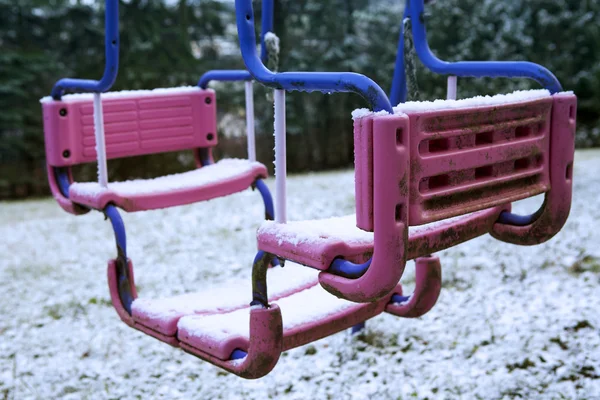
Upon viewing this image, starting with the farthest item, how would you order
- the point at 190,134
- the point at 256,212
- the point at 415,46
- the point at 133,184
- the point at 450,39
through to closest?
the point at 450,39, the point at 256,212, the point at 190,134, the point at 133,184, the point at 415,46

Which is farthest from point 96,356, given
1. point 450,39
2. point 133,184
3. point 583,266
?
point 450,39

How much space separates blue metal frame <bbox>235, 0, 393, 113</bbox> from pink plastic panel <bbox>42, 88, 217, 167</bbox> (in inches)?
48.9

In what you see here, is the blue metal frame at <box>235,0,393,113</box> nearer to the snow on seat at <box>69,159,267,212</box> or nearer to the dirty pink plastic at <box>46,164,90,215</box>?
the snow on seat at <box>69,159,267,212</box>

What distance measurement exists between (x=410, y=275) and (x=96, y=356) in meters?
2.09

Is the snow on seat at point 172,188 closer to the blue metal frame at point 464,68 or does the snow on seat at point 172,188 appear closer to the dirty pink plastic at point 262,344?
the blue metal frame at point 464,68

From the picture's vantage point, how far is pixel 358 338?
12.1 ft

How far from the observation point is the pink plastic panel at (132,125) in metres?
2.92

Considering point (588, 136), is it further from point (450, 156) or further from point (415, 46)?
point (450, 156)

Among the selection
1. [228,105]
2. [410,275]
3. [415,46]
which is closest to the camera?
[415,46]

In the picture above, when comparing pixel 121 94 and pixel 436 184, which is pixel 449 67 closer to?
pixel 436 184

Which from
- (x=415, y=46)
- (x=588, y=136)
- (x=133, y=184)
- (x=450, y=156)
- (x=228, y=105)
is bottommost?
(x=588, y=136)

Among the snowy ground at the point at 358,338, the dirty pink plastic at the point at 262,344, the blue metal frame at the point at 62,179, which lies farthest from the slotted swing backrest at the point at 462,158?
the blue metal frame at the point at 62,179

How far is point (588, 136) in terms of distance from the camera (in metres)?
12.4

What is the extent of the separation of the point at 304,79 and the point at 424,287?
121 centimetres
